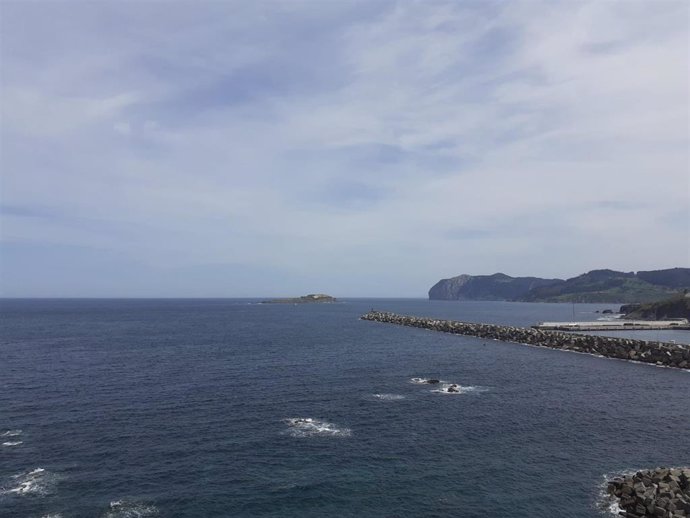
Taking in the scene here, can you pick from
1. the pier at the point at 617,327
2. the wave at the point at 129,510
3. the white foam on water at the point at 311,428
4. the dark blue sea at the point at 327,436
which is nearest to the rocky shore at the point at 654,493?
the dark blue sea at the point at 327,436

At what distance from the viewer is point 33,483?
4084cm

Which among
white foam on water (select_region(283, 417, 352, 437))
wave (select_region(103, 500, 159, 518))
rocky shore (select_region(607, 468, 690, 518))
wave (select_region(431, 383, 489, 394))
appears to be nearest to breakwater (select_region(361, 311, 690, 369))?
wave (select_region(431, 383, 489, 394))

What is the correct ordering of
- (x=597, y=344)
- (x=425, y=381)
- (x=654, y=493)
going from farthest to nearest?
1. (x=597, y=344)
2. (x=425, y=381)
3. (x=654, y=493)

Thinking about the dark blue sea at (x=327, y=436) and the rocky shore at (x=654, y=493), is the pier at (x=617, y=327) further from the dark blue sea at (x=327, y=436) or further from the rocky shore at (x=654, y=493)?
the rocky shore at (x=654, y=493)

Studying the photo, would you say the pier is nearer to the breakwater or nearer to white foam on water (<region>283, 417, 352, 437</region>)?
the breakwater

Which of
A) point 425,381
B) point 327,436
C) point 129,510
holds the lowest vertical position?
point 129,510

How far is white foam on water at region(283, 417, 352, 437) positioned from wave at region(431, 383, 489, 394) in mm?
22545

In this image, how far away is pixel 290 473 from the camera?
4306 centimetres

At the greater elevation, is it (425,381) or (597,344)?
(597,344)

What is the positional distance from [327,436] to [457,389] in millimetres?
28637

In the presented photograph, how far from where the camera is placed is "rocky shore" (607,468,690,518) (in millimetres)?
35688

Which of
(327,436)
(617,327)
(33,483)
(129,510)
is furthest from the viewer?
(617,327)

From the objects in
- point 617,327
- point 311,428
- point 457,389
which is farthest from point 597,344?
point 311,428

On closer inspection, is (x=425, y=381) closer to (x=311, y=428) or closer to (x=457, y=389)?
(x=457, y=389)
